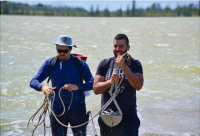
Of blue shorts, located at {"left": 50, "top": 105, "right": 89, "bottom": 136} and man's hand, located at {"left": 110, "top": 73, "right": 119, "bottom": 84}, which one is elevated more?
man's hand, located at {"left": 110, "top": 73, "right": 119, "bottom": 84}

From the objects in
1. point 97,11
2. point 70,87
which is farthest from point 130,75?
point 97,11

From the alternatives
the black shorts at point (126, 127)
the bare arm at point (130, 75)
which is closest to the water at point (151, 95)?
the black shorts at point (126, 127)

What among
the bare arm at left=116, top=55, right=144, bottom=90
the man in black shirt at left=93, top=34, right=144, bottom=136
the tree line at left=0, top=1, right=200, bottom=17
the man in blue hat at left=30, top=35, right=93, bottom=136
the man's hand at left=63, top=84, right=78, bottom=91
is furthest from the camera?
the tree line at left=0, top=1, right=200, bottom=17

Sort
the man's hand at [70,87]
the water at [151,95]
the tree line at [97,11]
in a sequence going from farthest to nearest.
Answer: the tree line at [97,11] → the water at [151,95] → the man's hand at [70,87]

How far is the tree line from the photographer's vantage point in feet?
527

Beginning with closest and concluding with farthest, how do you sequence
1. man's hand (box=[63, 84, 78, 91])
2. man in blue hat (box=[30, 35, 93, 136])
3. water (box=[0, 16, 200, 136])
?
man's hand (box=[63, 84, 78, 91]) < man in blue hat (box=[30, 35, 93, 136]) < water (box=[0, 16, 200, 136])

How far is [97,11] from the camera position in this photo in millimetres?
168625

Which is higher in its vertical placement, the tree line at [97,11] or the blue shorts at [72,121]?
the blue shorts at [72,121]

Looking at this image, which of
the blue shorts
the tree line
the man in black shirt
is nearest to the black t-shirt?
the man in black shirt

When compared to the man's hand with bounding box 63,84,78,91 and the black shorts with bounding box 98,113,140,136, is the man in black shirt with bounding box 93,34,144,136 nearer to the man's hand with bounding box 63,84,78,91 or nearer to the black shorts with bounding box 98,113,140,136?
the black shorts with bounding box 98,113,140,136

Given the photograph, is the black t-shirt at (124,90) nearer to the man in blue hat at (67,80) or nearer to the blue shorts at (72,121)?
the man in blue hat at (67,80)

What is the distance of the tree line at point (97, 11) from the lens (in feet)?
527

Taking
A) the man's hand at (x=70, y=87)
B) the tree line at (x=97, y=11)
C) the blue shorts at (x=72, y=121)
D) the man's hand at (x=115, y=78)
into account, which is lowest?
the tree line at (x=97, y=11)

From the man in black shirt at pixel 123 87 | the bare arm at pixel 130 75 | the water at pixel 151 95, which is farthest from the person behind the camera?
the water at pixel 151 95
